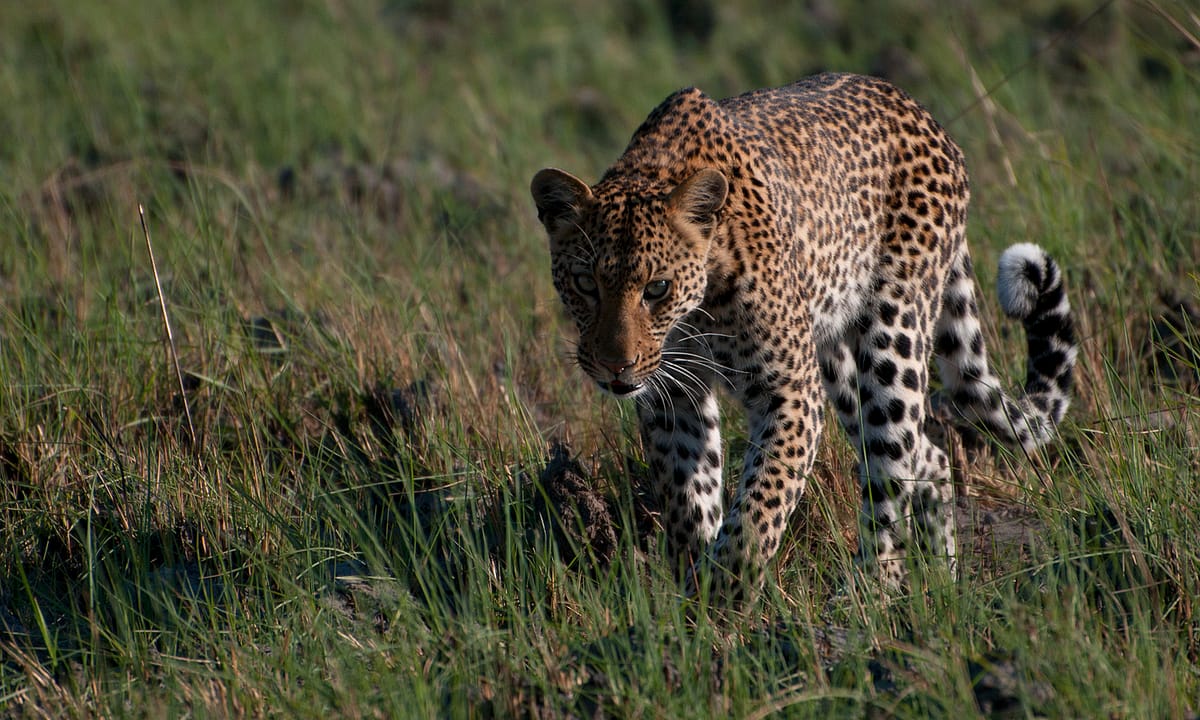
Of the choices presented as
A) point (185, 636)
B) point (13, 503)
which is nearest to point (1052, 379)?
point (185, 636)

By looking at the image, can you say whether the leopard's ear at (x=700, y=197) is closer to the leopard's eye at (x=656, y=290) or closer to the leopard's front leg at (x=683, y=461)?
the leopard's eye at (x=656, y=290)

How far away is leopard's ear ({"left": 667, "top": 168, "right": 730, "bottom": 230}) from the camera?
457cm

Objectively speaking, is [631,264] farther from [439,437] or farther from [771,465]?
[439,437]

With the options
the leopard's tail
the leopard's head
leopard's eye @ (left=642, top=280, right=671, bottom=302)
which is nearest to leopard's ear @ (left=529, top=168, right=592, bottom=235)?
the leopard's head

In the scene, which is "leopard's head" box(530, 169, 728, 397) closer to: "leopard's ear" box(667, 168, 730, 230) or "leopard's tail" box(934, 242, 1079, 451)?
"leopard's ear" box(667, 168, 730, 230)

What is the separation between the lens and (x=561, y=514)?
5.00 meters

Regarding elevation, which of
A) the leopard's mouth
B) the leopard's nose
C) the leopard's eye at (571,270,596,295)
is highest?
the leopard's eye at (571,270,596,295)

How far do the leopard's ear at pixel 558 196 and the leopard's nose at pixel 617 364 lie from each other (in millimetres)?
520

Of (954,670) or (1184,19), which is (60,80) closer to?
(1184,19)

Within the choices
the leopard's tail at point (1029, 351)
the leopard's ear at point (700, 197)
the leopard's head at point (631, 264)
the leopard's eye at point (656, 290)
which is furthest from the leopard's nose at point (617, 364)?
the leopard's tail at point (1029, 351)

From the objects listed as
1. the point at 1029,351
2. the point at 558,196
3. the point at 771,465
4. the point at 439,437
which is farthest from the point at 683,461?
the point at 1029,351

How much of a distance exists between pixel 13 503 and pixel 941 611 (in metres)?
3.28

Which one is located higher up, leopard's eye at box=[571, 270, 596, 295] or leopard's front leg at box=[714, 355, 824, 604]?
leopard's eye at box=[571, 270, 596, 295]

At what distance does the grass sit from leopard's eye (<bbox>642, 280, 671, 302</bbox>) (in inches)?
29.3
